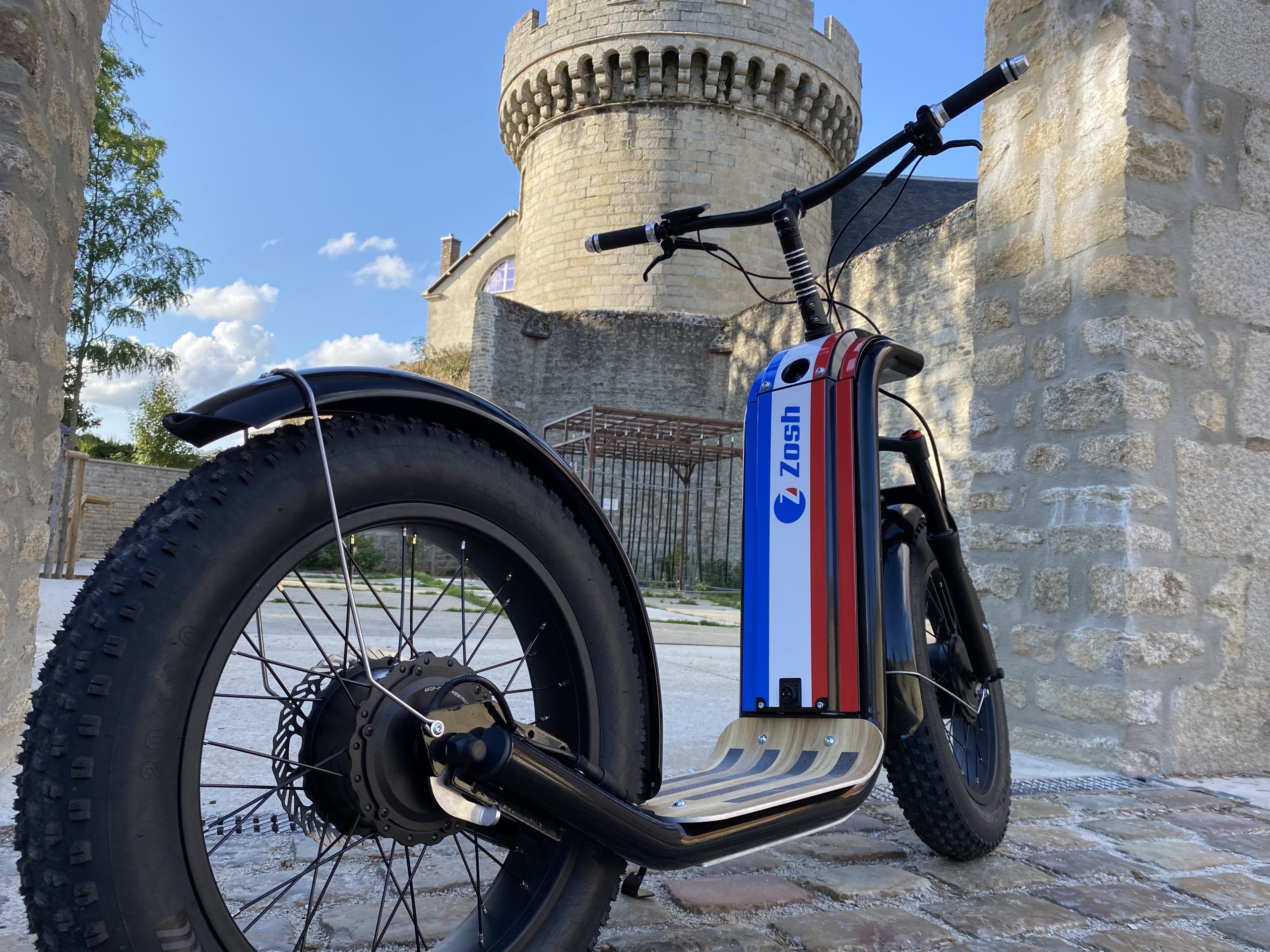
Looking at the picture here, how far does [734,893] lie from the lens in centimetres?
167

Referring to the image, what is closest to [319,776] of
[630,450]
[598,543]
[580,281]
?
[598,543]

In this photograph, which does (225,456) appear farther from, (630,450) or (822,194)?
(630,450)

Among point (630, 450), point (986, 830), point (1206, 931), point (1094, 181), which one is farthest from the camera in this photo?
point (630, 450)

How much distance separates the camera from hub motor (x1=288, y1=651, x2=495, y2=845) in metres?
0.98

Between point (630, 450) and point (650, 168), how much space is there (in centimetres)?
653

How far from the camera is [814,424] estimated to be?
5.66ft

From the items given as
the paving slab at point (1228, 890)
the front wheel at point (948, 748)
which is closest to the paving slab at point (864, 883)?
the front wheel at point (948, 748)

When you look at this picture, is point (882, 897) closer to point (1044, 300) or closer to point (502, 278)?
point (1044, 300)

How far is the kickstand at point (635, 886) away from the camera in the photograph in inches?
55.3

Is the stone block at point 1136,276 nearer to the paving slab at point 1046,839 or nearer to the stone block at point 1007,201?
the stone block at point 1007,201

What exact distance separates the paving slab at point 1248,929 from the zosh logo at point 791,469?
1.02 meters

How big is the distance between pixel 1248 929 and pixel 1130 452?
1728 millimetres

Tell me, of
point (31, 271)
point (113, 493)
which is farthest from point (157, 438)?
point (31, 271)

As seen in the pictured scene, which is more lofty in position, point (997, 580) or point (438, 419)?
point (438, 419)
